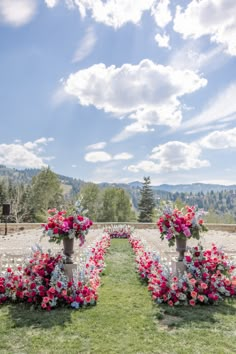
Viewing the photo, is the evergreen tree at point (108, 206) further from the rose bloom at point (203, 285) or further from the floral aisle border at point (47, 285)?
the rose bloom at point (203, 285)

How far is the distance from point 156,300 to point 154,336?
54.9 inches

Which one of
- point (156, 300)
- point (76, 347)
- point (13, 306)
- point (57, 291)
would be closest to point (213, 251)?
point (156, 300)

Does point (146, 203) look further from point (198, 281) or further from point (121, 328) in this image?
point (121, 328)

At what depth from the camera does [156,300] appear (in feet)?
16.2

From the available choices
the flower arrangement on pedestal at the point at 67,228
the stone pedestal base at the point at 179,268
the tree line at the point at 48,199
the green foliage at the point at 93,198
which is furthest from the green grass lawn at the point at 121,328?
the green foliage at the point at 93,198

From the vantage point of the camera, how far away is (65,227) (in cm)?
488

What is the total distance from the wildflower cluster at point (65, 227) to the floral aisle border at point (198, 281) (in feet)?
4.84

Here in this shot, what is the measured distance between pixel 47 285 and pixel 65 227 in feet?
3.01

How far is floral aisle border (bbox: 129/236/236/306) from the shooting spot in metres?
4.79

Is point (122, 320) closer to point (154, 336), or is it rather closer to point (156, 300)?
point (154, 336)

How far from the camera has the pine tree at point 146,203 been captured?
42.2 meters

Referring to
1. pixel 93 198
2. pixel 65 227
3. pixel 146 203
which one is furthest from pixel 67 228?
pixel 93 198

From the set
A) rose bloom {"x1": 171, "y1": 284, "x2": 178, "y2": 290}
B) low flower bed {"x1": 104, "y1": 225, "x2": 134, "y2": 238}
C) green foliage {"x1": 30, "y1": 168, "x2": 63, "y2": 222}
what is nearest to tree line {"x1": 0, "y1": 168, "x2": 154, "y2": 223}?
green foliage {"x1": 30, "y1": 168, "x2": 63, "y2": 222}

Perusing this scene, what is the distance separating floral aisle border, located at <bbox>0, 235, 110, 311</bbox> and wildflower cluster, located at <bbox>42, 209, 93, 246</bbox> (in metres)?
0.44
